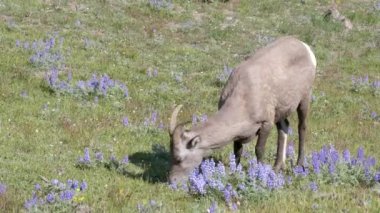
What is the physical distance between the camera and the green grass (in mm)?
8969

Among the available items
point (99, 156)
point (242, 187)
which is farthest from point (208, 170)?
point (99, 156)

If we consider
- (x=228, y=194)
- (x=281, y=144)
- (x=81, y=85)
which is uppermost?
(x=228, y=194)

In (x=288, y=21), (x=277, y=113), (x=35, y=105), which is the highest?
(x=277, y=113)

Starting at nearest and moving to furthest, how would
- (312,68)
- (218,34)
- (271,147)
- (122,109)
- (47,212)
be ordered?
(47,212) < (312,68) < (271,147) < (122,109) < (218,34)

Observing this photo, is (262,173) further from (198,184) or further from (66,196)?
(66,196)

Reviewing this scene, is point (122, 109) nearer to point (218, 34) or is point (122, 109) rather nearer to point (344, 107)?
point (344, 107)

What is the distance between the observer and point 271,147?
13.0 meters

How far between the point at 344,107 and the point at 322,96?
0.68 meters

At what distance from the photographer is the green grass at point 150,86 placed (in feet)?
29.4

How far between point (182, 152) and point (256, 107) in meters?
1.51

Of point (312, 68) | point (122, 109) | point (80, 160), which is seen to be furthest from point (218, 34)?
point (80, 160)

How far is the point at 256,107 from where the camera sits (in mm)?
10359

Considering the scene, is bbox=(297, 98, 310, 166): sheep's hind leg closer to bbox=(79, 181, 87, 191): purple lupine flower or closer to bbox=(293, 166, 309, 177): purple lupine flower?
bbox=(293, 166, 309, 177): purple lupine flower

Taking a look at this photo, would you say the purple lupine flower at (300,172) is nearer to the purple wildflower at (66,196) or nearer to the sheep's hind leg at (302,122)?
the sheep's hind leg at (302,122)
